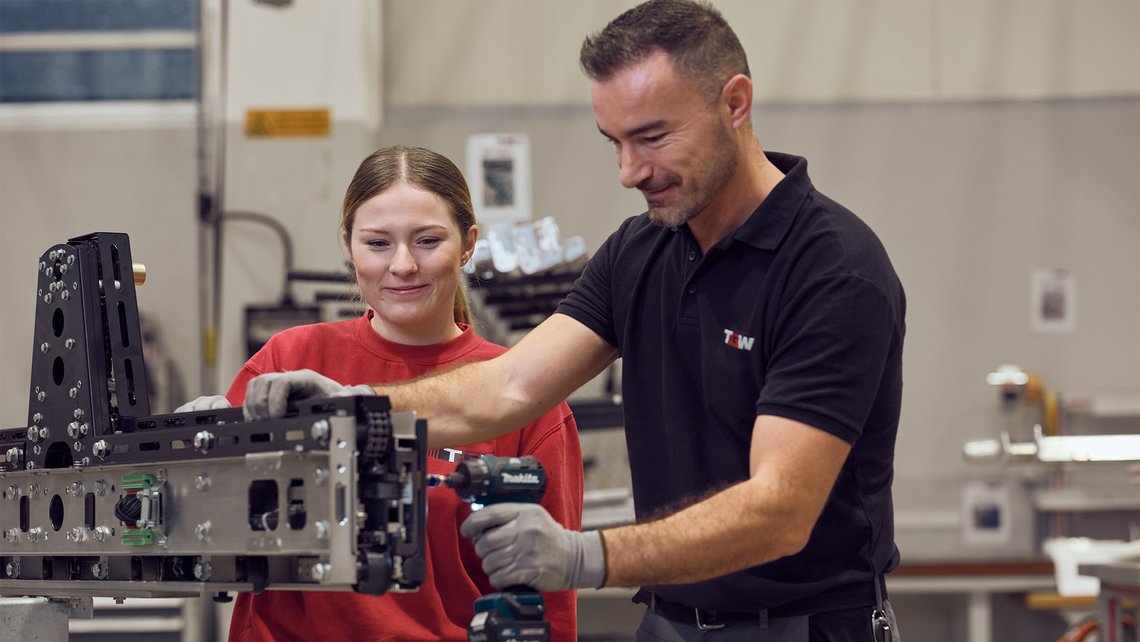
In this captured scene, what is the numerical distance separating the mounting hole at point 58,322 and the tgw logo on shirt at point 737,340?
874 millimetres

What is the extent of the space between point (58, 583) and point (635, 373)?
82 centimetres

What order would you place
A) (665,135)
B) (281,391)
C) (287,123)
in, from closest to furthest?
(281,391)
(665,135)
(287,123)

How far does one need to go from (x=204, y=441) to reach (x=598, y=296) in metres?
0.71

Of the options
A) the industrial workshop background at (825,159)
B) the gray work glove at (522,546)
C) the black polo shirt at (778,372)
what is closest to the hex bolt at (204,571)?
the gray work glove at (522,546)

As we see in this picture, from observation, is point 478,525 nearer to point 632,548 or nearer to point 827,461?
point 632,548

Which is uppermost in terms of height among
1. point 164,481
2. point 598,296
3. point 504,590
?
point 598,296

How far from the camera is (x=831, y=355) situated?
146 centimetres

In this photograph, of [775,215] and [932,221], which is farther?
[932,221]

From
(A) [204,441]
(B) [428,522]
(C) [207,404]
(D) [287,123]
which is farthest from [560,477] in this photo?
(D) [287,123]

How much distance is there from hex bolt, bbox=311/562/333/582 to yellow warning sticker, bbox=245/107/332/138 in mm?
3619

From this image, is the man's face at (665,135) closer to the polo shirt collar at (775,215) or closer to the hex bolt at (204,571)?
the polo shirt collar at (775,215)

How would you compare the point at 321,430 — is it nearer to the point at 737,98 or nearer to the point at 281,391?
the point at 281,391

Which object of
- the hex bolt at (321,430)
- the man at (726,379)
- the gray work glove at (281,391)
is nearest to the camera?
the hex bolt at (321,430)

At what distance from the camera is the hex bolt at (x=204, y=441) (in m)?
1.29
